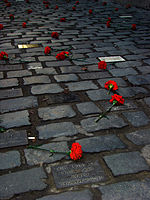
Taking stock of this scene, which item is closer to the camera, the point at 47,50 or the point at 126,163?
the point at 126,163

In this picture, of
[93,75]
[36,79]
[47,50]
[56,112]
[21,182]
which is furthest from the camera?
[47,50]

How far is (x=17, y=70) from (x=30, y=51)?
927 mm

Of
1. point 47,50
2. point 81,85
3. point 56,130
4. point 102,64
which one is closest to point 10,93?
point 81,85

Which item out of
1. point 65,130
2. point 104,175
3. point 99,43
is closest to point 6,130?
point 65,130

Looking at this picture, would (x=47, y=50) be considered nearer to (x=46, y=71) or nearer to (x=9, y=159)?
(x=46, y=71)

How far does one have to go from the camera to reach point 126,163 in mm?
1923

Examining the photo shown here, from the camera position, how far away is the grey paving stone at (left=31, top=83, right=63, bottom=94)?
3.03 m

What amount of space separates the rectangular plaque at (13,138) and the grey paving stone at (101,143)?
1.52 feet

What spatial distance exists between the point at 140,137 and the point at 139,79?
130 cm

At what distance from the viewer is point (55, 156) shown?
78.8 inches

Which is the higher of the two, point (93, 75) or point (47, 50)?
point (47, 50)

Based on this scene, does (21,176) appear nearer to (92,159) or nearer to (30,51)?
(92,159)

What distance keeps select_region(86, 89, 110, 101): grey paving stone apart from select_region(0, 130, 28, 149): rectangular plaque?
0.94m

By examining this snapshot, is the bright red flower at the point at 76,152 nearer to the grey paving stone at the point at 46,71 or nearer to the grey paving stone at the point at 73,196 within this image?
the grey paving stone at the point at 73,196
